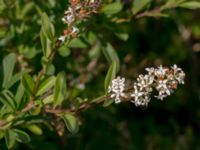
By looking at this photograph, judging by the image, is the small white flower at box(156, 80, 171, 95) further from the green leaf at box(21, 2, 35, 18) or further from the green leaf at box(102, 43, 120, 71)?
the green leaf at box(21, 2, 35, 18)

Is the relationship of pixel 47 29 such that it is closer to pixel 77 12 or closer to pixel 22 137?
pixel 77 12

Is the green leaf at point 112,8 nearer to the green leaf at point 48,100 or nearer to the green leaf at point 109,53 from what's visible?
the green leaf at point 109,53

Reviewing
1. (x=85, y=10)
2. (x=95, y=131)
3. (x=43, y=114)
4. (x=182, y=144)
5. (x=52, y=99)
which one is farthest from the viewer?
(x=182, y=144)

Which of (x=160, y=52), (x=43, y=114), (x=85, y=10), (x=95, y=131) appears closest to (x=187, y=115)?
(x=160, y=52)

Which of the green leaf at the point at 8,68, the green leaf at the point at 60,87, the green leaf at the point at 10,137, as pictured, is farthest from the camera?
the green leaf at the point at 8,68

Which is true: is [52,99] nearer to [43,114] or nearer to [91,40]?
[43,114]

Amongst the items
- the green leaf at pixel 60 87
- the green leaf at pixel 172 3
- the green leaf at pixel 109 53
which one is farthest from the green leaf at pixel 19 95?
the green leaf at pixel 172 3
